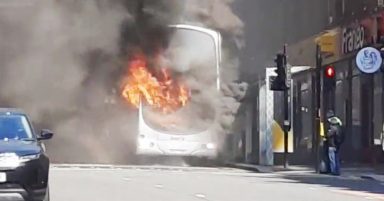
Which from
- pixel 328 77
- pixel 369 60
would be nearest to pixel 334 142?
pixel 328 77

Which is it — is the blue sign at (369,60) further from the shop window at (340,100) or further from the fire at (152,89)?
the shop window at (340,100)

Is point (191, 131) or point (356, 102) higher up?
point (356, 102)

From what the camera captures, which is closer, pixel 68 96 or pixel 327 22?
pixel 68 96

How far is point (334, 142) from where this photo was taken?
105ft

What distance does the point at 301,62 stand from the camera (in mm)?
41938

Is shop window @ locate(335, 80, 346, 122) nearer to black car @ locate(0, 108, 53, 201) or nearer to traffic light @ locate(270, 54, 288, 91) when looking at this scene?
traffic light @ locate(270, 54, 288, 91)

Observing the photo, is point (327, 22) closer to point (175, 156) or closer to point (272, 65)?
point (272, 65)

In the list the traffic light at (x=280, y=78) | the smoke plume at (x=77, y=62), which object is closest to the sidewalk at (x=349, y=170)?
the smoke plume at (x=77, y=62)

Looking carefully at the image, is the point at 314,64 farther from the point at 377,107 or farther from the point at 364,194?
the point at 364,194

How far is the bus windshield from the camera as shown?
35531 millimetres

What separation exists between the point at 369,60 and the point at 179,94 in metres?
7.18

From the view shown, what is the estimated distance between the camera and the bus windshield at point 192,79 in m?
35.5

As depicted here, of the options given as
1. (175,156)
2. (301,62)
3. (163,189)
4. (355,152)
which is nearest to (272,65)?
(301,62)

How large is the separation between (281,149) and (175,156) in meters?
3.83
